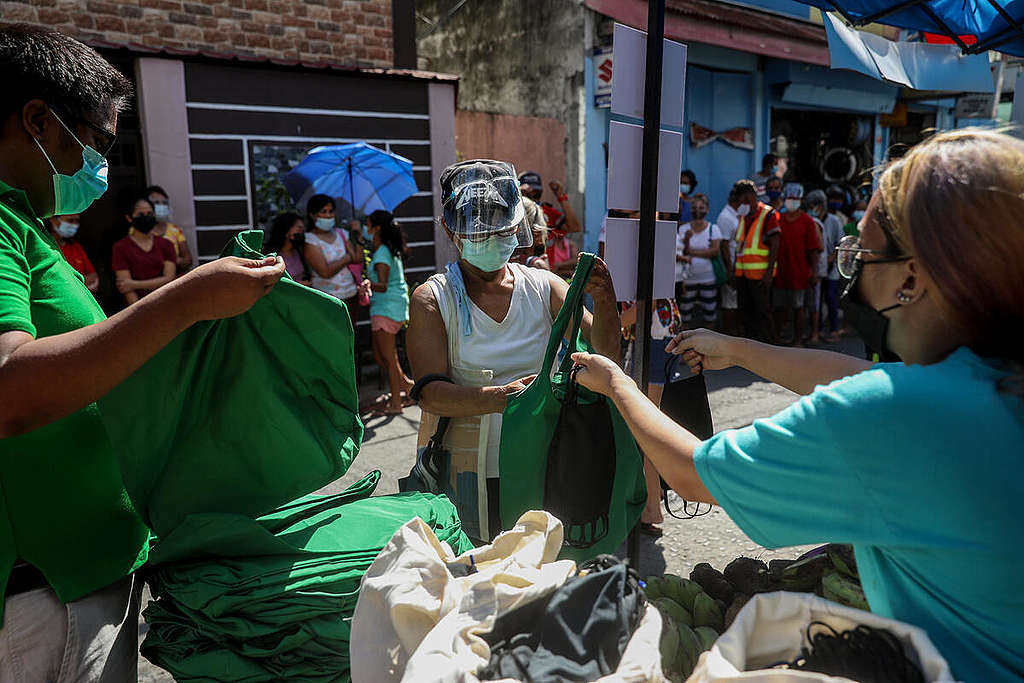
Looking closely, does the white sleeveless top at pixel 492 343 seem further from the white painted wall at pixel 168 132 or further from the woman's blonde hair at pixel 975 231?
the white painted wall at pixel 168 132

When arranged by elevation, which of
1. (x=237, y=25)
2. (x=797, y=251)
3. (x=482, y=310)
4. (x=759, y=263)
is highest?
(x=237, y=25)

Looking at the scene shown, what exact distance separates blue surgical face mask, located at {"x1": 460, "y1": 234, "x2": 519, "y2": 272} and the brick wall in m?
6.11

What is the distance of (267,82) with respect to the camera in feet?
26.2

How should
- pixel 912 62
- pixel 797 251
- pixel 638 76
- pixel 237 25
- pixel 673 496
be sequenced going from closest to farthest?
pixel 638 76, pixel 673 496, pixel 912 62, pixel 237 25, pixel 797 251

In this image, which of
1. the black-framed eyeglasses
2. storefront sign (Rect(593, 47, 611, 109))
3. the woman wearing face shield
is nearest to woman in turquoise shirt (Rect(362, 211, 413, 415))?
the woman wearing face shield

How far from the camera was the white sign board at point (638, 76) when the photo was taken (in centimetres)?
272

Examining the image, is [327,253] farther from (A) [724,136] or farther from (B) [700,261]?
(A) [724,136]

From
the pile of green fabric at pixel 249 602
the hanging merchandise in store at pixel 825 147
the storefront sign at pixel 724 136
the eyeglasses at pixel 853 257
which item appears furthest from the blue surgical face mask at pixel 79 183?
the hanging merchandise in store at pixel 825 147

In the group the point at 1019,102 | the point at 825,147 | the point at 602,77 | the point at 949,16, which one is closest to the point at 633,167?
the point at 949,16

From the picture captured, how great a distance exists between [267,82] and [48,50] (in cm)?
700

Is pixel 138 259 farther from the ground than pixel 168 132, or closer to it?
closer to it

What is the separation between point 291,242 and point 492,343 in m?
4.79

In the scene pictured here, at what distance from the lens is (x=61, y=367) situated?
4.23ft

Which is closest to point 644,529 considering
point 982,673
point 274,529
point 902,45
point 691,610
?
point 691,610
